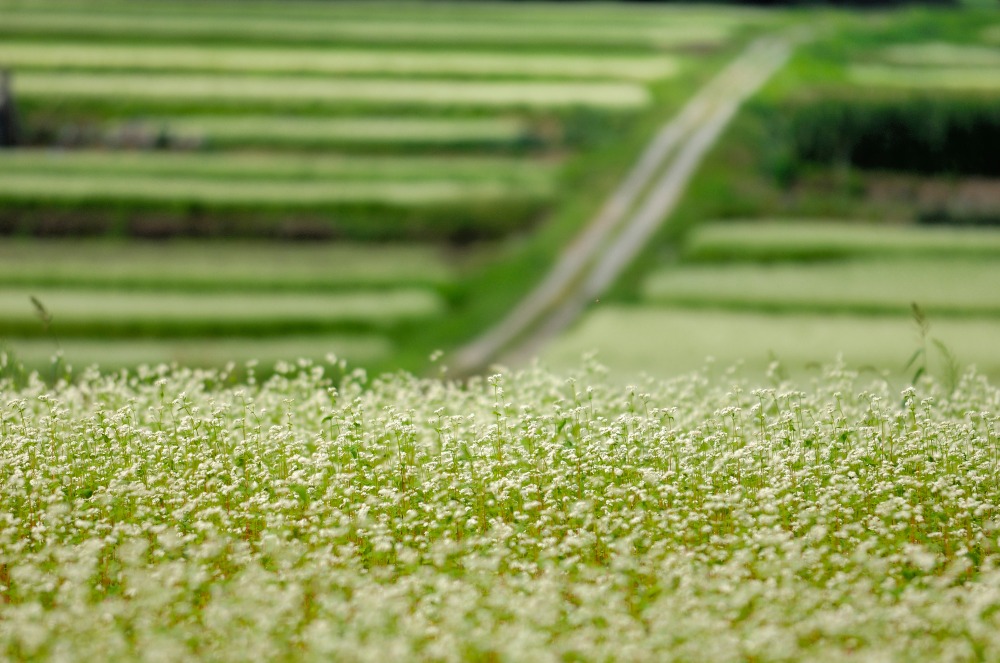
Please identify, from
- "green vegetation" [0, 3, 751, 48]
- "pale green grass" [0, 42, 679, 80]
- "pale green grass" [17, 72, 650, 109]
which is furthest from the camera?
"green vegetation" [0, 3, 751, 48]

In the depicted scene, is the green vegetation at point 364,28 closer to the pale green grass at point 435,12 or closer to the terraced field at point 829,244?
the pale green grass at point 435,12

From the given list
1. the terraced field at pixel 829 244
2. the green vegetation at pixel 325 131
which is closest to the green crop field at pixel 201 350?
the terraced field at pixel 829 244

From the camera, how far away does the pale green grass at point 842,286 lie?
23.4 meters

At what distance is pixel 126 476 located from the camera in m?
11.4

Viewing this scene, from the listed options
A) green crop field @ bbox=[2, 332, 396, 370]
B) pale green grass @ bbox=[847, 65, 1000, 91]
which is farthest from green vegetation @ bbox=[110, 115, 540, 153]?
pale green grass @ bbox=[847, 65, 1000, 91]

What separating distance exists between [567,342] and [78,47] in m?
26.0

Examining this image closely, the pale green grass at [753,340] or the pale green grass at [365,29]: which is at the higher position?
the pale green grass at [365,29]

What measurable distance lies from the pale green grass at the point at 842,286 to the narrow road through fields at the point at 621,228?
5.98 feet

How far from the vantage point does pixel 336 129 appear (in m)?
33.2

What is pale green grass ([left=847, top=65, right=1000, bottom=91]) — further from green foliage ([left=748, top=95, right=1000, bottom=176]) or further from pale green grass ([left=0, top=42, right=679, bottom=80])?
pale green grass ([left=0, top=42, right=679, bottom=80])

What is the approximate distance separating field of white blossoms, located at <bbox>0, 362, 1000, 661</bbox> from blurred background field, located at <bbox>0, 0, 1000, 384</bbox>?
8.80 m

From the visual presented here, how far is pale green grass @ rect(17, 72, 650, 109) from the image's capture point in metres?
34.7

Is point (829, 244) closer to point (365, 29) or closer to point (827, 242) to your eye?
point (827, 242)

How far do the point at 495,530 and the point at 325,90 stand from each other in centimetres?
2802
